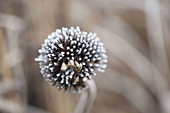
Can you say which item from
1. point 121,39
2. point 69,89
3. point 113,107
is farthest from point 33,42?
point 69,89

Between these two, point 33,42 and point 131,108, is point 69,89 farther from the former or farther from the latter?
point 131,108

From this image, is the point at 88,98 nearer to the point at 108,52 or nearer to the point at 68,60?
the point at 68,60

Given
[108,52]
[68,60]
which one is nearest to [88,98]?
[68,60]

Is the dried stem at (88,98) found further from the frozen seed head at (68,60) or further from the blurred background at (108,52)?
the blurred background at (108,52)

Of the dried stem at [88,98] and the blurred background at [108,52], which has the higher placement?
the blurred background at [108,52]

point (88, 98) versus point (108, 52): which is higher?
point (108, 52)

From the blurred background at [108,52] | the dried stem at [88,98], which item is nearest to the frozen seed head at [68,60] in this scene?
the dried stem at [88,98]
